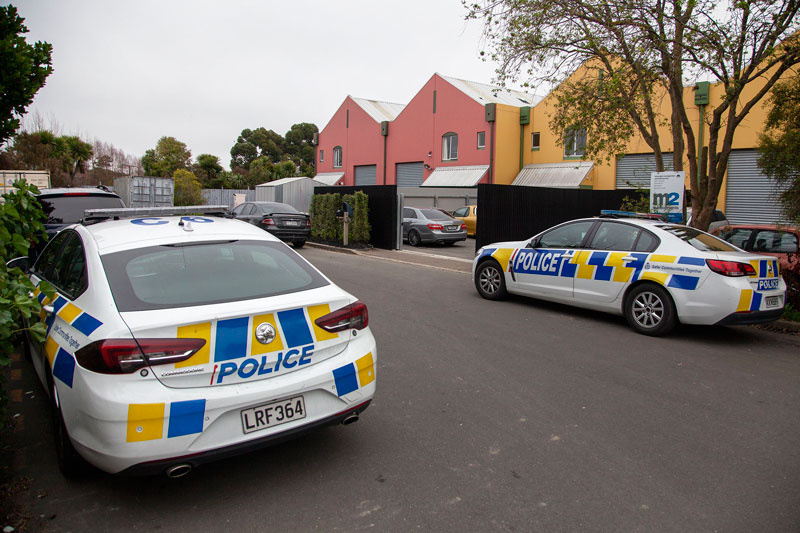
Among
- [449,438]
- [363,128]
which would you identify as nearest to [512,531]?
[449,438]

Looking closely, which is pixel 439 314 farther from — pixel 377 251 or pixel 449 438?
pixel 377 251

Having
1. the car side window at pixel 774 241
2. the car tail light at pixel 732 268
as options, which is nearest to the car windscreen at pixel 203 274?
the car tail light at pixel 732 268

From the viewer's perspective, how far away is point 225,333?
126 inches

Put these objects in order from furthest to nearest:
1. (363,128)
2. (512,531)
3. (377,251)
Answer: (363,128) → (377,251) → (512,531)

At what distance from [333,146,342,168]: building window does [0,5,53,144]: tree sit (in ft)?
109

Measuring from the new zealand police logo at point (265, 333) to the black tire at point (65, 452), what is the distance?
4.14ft

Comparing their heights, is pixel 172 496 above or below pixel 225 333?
below

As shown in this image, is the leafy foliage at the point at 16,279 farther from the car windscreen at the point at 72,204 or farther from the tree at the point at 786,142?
the tree at the point at 786,142

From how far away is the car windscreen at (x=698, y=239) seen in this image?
7289 millimetres

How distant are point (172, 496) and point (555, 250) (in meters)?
6.47

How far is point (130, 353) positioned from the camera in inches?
118

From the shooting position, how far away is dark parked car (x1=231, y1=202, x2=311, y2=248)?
17781 mm

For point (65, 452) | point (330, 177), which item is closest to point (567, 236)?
point (65, 452)

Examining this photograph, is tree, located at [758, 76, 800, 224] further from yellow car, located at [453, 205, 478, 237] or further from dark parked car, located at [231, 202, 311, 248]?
dark parked car, located at [231, 202, 311, 248]
